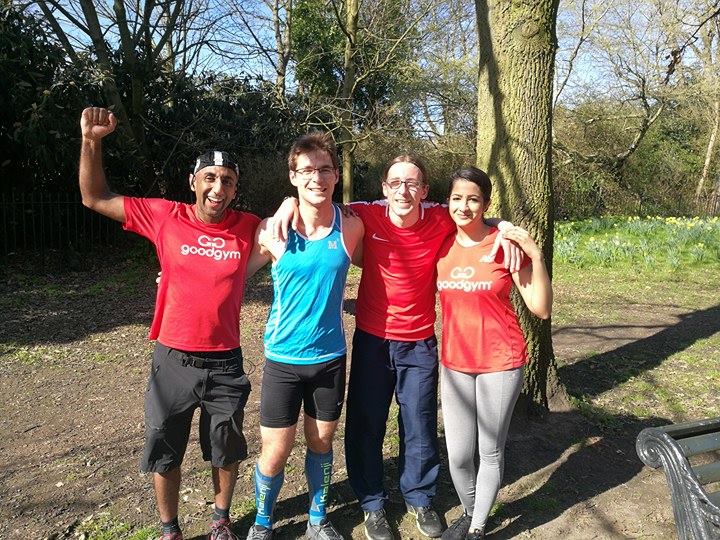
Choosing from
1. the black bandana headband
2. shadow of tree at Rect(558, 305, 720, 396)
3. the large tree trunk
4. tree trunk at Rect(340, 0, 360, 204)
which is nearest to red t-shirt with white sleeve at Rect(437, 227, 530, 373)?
the black bandana headband

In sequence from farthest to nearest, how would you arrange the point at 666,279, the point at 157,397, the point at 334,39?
the point at 334,39
the point at 666,279
the point at 157,397

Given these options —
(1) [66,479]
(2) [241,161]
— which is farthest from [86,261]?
(1) [66,479]

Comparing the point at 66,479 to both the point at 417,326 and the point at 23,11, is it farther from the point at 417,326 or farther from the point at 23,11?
the point at 23,11

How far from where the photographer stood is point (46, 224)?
10.2m

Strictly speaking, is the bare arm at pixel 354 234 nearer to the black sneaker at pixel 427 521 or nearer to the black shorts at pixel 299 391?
the black shorts at pixel 299 391

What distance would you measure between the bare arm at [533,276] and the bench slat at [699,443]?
30.8 inches

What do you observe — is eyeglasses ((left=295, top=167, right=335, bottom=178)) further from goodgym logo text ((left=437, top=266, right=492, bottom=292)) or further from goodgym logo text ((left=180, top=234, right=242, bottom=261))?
goodgym logo text ((left=437, top=266, right=492, bottom=292))

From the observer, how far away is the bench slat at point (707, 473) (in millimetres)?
2092

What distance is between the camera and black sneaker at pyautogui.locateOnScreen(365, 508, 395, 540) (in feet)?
9.35

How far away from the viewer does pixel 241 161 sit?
41.2 feet

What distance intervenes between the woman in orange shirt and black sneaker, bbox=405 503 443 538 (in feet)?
0.39

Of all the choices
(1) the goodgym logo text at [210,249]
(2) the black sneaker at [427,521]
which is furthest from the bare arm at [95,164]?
(2) the black sneaker at [427,521]

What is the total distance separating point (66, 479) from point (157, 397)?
1331 mm

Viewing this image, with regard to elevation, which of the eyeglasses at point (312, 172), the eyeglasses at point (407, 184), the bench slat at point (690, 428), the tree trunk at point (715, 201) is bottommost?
the bench slat at point (690, 428)
